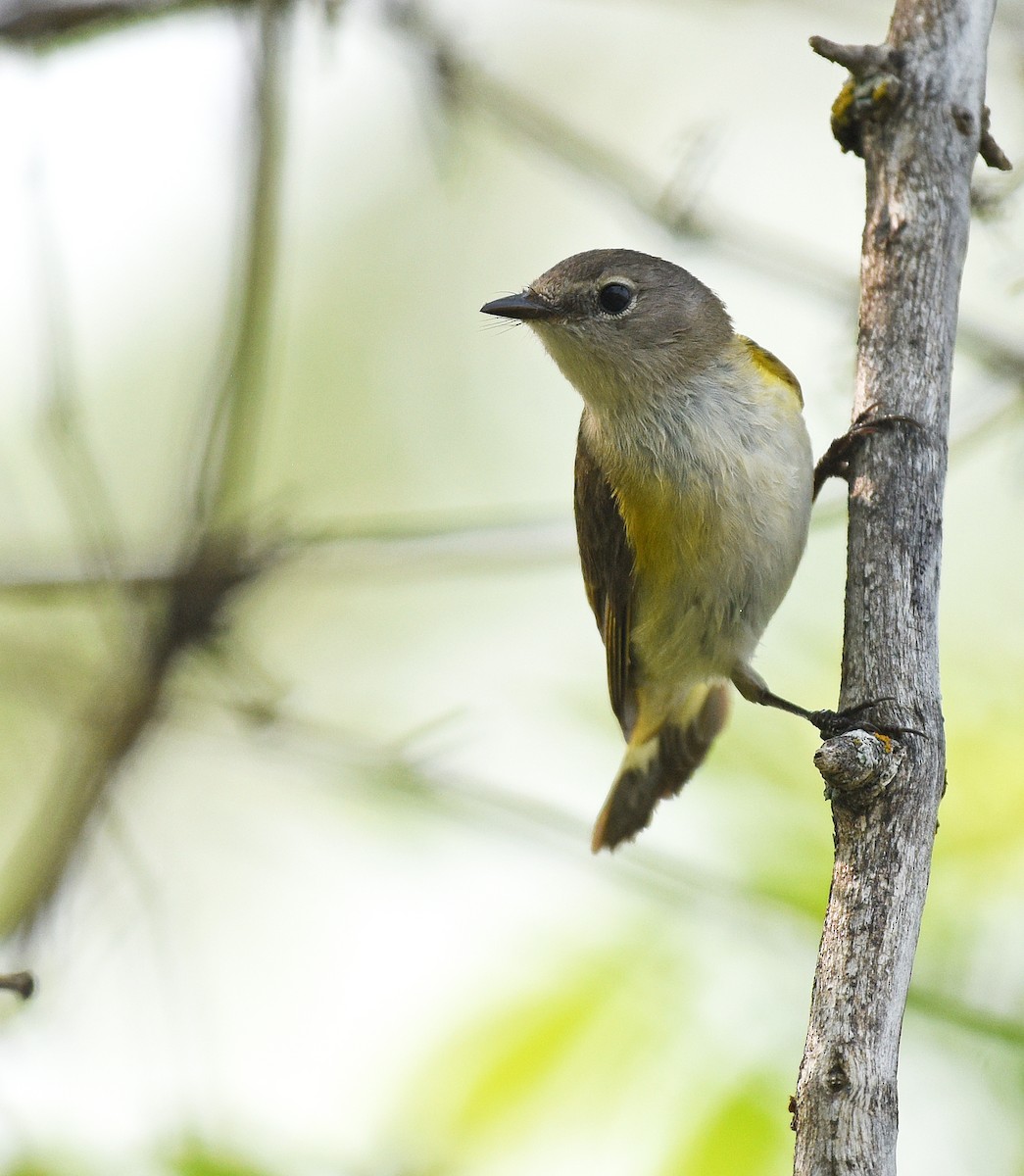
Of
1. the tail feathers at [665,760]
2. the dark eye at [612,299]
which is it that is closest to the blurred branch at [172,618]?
the dark eye at [612,299]

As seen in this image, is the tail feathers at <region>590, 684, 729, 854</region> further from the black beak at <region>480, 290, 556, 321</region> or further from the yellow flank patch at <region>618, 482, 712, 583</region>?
the black beak at <region>480, 290, 556, 321</region>

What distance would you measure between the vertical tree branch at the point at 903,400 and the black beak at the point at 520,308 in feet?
3.31

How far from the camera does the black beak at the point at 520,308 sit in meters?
3.61

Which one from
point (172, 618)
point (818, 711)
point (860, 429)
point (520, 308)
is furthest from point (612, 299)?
point (172, 618)

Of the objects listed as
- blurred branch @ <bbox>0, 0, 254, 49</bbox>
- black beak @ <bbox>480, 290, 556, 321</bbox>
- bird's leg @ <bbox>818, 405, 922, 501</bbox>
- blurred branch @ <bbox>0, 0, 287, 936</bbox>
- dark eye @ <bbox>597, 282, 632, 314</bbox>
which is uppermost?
blurred branch @ <bbox>0, 0, 254, 49</bbox>

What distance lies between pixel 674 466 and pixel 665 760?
4.67 ft

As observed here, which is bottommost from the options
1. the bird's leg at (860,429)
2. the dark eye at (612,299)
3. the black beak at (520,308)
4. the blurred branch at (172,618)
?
the blurred branch at (172,618)

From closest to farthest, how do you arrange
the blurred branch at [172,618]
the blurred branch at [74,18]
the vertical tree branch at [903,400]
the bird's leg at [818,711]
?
the vertical tree branch at [903,400] → the bird's leg at [818,711] → the blurred branch at [172,618] → the blurred branch at [74,18]

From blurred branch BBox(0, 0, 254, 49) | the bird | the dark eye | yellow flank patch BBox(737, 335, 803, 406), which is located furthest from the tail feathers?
blurred branch BBox(0, 0, 254, 49)

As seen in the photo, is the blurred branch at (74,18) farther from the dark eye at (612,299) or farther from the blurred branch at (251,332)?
the dark eye at (612,299)

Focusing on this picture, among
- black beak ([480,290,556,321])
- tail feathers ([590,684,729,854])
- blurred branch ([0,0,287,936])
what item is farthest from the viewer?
tail feathers ([590,684,729,854])

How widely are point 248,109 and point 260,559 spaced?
1.38 metres

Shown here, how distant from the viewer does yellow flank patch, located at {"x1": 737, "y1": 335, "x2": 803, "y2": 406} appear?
3.80 m

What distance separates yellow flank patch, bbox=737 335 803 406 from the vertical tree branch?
83 centimetres
